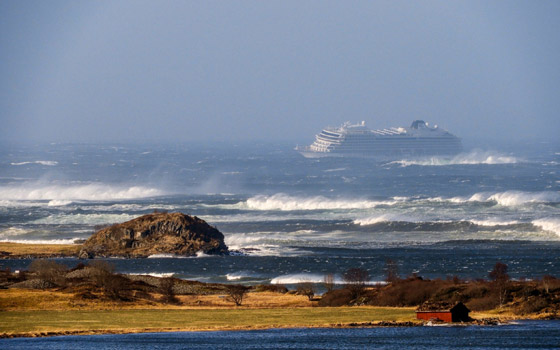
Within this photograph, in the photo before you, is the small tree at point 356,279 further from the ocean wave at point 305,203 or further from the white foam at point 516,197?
the white foam at point 516,197

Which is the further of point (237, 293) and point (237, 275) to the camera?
point (237, 275)

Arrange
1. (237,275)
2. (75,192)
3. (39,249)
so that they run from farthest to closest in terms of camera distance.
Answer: (75,192)
(39,249)
(237,275)

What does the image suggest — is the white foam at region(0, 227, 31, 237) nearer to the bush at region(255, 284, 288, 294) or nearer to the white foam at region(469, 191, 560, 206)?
the bush at region(255, 284, 288, 294)

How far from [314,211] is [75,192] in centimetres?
3136

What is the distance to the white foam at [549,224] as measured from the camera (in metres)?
71.3

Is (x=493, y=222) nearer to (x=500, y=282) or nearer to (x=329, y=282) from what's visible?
(x=329, y=282)

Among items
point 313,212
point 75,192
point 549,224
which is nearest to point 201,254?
point 549,224

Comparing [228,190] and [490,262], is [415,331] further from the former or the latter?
[228,190]

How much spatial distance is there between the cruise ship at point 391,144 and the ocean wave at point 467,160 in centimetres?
504

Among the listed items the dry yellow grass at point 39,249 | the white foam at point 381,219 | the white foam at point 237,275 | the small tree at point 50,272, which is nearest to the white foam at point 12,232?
the dry yellow grass at point 39,249

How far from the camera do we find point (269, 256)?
6166 cm

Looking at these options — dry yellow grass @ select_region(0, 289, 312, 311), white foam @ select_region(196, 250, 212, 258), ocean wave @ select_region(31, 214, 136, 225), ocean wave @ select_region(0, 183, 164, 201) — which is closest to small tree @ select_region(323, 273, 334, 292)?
dry yellow grass @ select_region(0, 289, 312, 311)

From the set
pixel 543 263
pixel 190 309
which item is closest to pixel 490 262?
pixel 543 263

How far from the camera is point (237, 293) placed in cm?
4666
